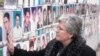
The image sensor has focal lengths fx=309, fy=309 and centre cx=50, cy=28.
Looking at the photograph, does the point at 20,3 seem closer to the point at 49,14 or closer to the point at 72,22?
the point at 72,22

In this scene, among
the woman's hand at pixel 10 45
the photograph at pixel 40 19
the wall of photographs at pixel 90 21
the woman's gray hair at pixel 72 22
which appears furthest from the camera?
the wall of photographs at pixel 90 21

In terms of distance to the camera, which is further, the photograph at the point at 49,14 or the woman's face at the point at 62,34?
the photograph at the point at 49,14

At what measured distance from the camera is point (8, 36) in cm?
276

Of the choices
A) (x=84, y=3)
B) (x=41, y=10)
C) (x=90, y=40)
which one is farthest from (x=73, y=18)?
A: (x=90, y=40)

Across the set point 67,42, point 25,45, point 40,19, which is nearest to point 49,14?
point 40,19

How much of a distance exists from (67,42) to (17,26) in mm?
510

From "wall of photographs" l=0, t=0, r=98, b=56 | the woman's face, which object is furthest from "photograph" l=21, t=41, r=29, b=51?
the woman's face

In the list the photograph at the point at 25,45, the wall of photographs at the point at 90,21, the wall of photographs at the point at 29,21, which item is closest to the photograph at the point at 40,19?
the wall of photographs at the point at 29,21

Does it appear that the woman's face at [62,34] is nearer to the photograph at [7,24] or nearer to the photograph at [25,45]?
the photograph at [7,24]

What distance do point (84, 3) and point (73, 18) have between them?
10.2 ft

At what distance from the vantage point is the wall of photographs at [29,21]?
2.71m

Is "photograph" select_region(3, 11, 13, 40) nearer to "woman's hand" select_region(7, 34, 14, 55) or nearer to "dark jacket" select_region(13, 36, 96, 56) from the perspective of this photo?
"woman's hand" select_region(7, 34, 14, 55)

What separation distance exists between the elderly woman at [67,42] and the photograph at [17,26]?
11cm

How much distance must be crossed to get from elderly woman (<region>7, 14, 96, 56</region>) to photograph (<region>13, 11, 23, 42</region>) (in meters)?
0.11
